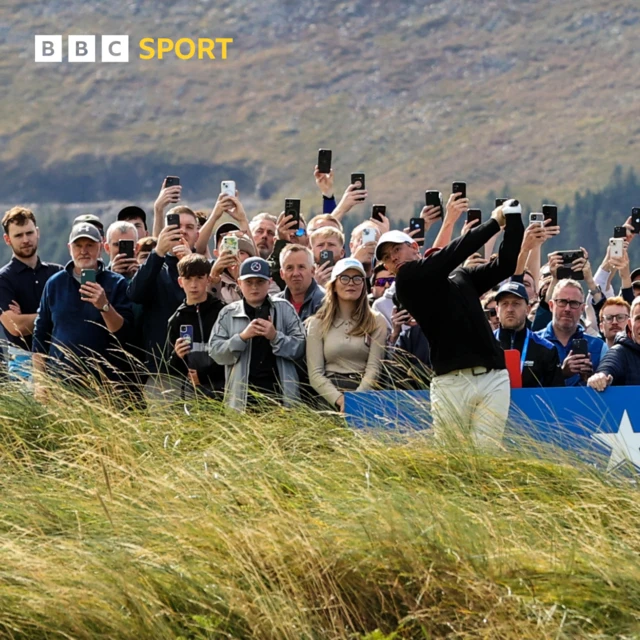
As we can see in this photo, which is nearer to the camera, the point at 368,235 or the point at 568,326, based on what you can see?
the point at 568,326

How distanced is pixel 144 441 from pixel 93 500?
1.00 metres

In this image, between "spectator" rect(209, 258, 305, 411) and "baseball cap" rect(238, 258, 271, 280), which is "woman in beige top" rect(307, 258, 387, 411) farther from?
"baseball cap" rect(238, 258, 271, 280)

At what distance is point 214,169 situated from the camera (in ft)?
647

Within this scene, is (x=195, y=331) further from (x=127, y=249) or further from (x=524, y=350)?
(x=524, y=350)

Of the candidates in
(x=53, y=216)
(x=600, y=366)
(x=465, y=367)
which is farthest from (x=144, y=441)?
(x=53, y=216)

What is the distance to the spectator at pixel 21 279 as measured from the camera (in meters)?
10.3

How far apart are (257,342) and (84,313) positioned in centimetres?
126

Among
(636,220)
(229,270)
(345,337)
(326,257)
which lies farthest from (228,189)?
(636,220)

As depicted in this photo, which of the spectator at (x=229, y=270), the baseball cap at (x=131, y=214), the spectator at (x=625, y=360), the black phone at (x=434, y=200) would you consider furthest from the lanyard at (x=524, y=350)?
the baseball cap at (x=131, y=214)

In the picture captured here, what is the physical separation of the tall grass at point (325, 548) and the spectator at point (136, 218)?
418 centimetres

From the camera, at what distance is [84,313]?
32.1 feet

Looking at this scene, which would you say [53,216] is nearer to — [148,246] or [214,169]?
[214,169]

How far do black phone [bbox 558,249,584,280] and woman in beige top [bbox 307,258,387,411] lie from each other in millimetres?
1824

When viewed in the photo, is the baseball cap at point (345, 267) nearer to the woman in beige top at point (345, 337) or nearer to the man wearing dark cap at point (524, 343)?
the woman in beige top at point (345, 337)
